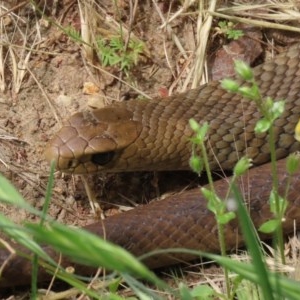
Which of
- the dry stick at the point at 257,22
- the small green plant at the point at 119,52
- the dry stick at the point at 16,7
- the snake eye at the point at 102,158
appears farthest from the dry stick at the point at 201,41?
the dry stick at the point at 16,7

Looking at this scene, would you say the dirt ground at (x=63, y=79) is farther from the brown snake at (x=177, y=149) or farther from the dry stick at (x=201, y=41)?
the brown snake at (x=177, y=149)

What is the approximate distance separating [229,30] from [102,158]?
1.05 m

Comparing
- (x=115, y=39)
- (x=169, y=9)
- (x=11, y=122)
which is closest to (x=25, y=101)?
(x=11, y=122)

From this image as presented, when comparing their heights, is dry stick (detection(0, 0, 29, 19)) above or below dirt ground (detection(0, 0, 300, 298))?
above

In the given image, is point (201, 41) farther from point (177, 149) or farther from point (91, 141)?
point (91, 141)

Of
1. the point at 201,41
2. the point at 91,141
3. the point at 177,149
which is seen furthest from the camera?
the point at 201,41

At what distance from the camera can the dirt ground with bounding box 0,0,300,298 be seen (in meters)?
3.92

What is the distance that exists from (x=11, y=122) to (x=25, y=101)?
15 cm

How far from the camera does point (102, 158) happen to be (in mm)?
3680

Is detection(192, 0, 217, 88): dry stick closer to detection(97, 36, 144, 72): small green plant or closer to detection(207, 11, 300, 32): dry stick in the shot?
detection(207, 11, 300, 32): dry stick

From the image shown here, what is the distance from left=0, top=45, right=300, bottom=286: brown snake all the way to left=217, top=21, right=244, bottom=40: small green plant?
0.24m

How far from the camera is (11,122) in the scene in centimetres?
408

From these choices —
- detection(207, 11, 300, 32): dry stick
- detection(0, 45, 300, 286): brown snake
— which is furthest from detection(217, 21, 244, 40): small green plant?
detection(0, 45, 300, 286): brown snake

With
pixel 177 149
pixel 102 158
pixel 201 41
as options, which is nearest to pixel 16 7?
pixel 201 41
